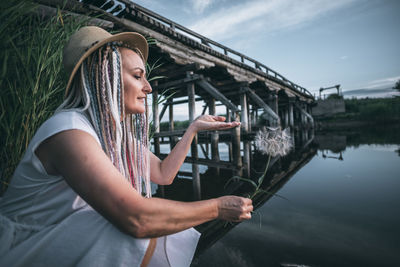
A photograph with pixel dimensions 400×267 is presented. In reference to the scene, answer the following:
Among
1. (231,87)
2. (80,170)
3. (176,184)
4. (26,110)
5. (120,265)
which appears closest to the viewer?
(80,170)

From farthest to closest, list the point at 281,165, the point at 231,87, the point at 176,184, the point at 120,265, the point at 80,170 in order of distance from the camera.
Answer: the point at 231,87 < the point at 281,165 < the point at 176,184 < the point at 120,265 < the point at 80,170

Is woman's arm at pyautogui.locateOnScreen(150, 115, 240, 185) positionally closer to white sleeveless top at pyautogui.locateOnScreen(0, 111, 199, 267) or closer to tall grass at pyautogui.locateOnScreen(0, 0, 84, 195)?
white sleeveless top at pyautogui.locateOnScreen(0, 111, 199, 267)

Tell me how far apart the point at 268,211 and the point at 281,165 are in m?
3.22

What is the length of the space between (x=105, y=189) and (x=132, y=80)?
757 mm

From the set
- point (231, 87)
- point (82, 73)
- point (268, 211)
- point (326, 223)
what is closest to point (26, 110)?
point (82, 73)

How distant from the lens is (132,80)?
121 centimetres

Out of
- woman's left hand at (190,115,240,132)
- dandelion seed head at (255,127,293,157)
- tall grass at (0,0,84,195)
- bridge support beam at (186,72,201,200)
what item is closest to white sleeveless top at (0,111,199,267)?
tall grass at (0,0,84,195)

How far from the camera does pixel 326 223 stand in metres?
2.32

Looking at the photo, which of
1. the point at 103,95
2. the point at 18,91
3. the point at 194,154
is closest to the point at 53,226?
the point at 103,95

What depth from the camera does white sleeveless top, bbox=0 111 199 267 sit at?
2.68 ft

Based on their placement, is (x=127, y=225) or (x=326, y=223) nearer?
(x=127, y=225)

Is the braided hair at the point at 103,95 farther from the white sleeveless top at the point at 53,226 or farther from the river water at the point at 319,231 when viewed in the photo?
the river water at the point at 319,231

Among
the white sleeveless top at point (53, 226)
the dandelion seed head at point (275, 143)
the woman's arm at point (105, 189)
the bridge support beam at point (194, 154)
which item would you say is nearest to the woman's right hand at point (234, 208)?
the woman's arm at point (105, 189)

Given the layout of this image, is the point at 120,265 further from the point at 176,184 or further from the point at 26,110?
the point at 176,184
